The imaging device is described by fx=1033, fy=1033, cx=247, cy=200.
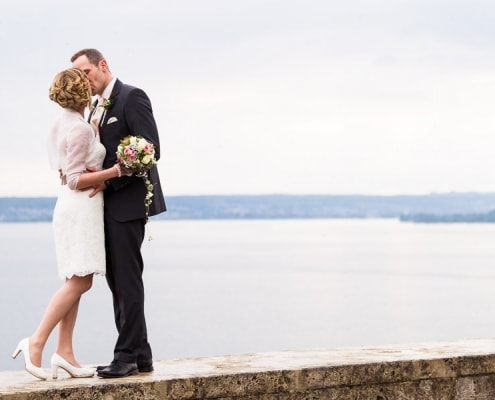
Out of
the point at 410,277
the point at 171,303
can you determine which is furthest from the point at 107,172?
the point at 410,277

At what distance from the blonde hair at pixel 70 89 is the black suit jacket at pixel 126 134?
0.19 meters

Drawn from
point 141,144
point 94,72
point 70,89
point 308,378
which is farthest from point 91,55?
point 308,378

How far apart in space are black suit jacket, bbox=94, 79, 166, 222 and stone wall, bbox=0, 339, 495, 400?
0.85 m

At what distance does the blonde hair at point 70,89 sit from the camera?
492cm

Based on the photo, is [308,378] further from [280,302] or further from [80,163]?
[280,302]

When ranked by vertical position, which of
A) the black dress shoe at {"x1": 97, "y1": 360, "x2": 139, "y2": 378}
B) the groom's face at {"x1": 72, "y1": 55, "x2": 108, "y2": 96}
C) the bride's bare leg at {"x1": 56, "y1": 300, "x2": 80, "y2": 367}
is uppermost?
the groom's face at {"x1": 72, "y1": 55, "x2": 108, "y2": 96}

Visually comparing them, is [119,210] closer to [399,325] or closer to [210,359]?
[210,359]

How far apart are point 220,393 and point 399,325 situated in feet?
179

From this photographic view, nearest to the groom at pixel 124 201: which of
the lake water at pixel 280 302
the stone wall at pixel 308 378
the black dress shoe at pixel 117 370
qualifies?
the black dress shoe at pixel 117 370

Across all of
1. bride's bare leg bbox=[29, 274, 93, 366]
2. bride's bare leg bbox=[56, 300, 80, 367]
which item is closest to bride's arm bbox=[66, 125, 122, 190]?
bride's bare leg bbox=[29, 274, 93, 366]

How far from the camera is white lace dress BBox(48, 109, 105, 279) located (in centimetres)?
501

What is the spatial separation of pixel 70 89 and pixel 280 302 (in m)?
62.9

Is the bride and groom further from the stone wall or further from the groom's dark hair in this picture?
the stone wall

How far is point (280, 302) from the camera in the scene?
67.4m
